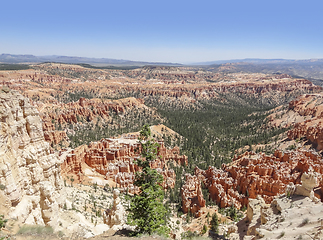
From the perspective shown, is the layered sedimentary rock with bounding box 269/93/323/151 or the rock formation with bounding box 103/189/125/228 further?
the layered sedimentary rock with bounding box 269/93/323/151

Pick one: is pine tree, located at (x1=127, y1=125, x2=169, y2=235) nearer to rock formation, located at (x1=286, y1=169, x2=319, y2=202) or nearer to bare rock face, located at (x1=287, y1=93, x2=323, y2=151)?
rock formation, located at (x1=286, y1=169, x2=319, y2=202)

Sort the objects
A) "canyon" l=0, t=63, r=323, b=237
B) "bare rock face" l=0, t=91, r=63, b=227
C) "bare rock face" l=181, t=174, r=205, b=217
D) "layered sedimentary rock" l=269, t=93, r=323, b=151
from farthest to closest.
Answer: "layered sedimentary rock" l=269, t=93, r=323, b=151 < "bare rock face" l=181, t=174, r=205, b=217 < "canyon" l=0, t=63, r=323, b=237 < "bare rock face" l=0, t=91, r=63, b=227

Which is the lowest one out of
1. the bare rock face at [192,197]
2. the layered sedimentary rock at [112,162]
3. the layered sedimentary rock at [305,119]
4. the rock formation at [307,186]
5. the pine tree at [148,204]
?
the bare rock face at [192,197]

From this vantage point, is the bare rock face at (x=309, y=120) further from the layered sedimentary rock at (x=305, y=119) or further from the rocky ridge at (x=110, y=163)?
the rocky ridge at (x=110, y=163)

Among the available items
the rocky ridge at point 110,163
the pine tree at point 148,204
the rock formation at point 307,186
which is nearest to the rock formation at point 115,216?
the pine tree at point 148,204

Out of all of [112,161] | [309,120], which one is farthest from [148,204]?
[309,120]

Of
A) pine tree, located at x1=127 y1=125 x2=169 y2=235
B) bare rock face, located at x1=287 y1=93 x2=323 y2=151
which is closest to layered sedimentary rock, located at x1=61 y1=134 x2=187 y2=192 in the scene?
pine tree, located at x1=127 y1=125 x2=169 y2=235

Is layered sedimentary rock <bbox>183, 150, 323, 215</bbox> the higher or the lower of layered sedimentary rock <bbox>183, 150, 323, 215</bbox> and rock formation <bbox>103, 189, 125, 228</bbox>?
the lower
